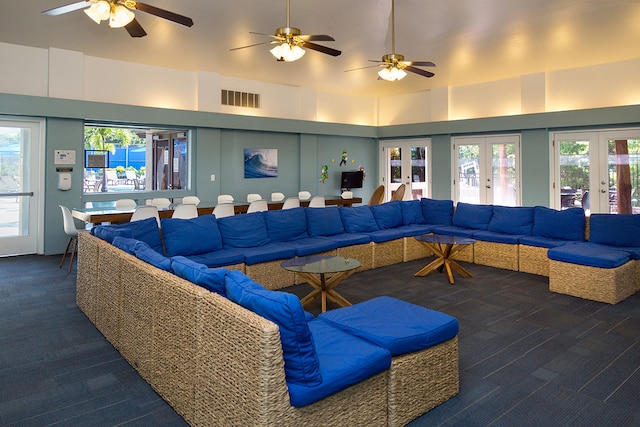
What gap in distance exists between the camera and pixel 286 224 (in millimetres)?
6004

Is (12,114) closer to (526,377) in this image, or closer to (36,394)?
(36,394)

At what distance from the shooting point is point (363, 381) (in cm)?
225

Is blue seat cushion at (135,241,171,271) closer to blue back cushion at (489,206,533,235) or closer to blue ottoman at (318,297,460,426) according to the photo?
blue ottoman at (318,297,460,426)

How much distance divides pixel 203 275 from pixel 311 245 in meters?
3.23

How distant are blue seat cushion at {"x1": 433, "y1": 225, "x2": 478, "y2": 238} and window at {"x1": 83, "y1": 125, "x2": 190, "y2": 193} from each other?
5251mm

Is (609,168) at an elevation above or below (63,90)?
below

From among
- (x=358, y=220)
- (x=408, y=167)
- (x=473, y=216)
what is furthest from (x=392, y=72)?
(x=408, y=167)

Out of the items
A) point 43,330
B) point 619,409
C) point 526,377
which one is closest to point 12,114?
point 43,330

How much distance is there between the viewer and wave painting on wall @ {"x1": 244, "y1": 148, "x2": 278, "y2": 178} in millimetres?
9820

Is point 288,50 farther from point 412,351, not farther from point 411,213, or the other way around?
point 411,213

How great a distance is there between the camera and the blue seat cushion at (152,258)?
2967 mm

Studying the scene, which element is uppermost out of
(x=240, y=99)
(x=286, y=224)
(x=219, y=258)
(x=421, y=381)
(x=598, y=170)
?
(x=240, y=99)

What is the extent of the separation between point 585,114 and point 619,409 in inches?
290

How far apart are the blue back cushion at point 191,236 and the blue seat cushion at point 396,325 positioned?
2.64 meters
